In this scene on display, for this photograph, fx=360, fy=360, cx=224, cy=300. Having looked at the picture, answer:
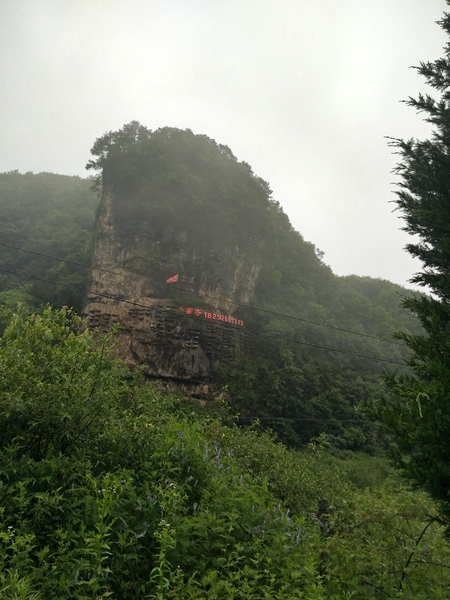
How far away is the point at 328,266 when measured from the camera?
128 feet

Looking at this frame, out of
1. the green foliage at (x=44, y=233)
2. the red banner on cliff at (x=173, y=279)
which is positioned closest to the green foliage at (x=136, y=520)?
the green foliage at (x=44, y=233)

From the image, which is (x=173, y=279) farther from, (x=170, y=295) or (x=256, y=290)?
(x=256, y=290)

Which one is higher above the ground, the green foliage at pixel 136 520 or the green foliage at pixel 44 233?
the green foliage at pixel 44 233

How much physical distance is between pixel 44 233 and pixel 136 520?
34637 mm

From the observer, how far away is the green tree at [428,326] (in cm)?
298

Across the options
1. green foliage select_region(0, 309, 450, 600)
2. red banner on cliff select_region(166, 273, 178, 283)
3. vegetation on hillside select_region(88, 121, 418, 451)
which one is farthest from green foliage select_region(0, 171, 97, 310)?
green foliage select_region(0, 309, 450, 600)

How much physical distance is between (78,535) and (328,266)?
38915mm

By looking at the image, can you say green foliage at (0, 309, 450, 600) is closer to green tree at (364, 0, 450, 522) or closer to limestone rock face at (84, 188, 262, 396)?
green tree at (364, 0, 450, 522)

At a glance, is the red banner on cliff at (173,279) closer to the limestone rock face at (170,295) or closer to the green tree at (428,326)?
the limestone rock face at (170,295)

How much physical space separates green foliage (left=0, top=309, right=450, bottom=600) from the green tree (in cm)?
54

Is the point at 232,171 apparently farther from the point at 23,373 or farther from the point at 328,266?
the point at 23,373

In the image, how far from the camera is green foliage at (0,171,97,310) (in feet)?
80.4

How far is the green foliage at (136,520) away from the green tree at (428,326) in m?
0.54

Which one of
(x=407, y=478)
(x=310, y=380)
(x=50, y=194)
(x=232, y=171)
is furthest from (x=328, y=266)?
(x=407, y=478)
